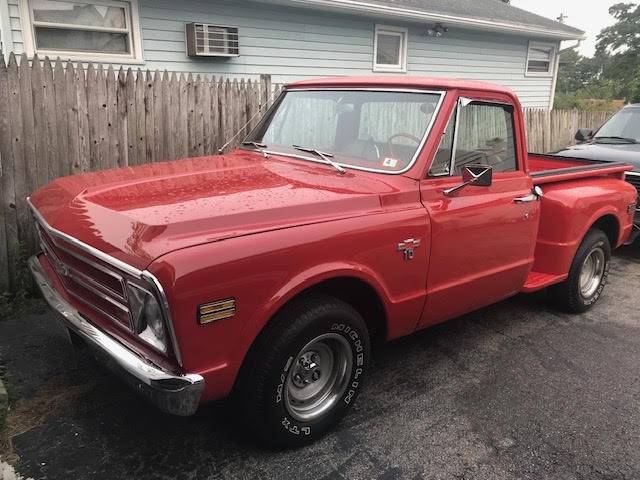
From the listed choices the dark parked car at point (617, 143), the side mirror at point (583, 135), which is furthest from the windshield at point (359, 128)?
the side mirror at point (583, 135)

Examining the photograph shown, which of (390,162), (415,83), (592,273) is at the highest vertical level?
(415,83)

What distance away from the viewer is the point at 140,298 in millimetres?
2215

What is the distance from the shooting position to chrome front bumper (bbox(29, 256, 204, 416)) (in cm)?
220

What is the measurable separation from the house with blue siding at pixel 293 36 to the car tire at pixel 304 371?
6185 millimetres

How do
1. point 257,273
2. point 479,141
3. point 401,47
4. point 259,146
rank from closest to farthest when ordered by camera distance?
point 257,273
point 479,141
point 259,146
point 401,47

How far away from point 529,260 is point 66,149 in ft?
13.3

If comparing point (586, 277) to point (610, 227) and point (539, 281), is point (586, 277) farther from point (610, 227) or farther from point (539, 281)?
point (539, 281)

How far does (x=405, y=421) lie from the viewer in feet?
10.2

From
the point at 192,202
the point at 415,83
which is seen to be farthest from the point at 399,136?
the point at 192,202

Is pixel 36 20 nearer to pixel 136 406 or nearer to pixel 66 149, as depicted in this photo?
pixel 66 149

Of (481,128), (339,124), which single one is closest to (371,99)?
(339,124)

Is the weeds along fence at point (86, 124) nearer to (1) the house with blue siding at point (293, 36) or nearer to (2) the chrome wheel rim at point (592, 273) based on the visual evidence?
(1) the house with blue siding at point (293, 36)

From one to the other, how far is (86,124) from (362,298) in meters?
3.31

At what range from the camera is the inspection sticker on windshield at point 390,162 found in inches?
127
